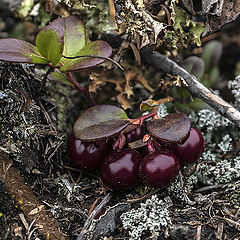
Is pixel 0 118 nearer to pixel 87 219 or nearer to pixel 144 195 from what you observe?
pixel 87 219

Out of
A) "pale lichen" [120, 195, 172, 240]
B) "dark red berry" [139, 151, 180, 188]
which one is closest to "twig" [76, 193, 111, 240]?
"pale lichen" [120, 195, 172, 240]

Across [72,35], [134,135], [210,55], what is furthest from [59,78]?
[210,55]

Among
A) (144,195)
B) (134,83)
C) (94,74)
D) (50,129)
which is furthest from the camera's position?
(134,83)

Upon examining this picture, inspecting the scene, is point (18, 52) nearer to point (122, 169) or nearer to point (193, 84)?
point (122, 169)

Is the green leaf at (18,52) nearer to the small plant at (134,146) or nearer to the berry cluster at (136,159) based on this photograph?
the small plant at (134,146)

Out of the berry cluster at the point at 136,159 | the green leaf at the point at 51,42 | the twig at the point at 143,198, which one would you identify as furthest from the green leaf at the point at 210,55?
the green leaf at the point at 51,42

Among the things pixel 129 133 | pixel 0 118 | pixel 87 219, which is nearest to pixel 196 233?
pixel 87 219

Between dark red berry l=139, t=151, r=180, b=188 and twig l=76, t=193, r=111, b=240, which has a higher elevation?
dark red berry l=139, t=151, r=180, b=188

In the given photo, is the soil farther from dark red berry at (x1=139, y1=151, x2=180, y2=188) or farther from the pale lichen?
dark red berry at (x1=139, y1=151, x2=180, y2=188)
